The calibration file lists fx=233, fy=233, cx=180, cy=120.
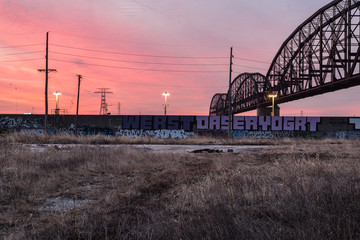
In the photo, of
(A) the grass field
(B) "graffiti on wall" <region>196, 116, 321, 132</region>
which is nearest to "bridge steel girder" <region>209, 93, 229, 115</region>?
(B) "graffiti on wall" <region>196, 116, 321, 132</region>

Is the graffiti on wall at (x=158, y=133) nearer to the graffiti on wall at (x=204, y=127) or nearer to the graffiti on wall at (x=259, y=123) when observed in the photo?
the graffiti on wall at (x=204, y=127)

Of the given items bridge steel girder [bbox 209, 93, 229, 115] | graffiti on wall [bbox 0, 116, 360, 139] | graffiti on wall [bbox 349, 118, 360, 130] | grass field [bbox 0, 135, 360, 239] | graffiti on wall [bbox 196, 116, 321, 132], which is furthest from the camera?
bridge steel girder [bbox 209, 93, 229, 115]

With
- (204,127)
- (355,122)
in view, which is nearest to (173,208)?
(204,127)

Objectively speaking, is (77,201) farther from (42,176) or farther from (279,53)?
(279,53)

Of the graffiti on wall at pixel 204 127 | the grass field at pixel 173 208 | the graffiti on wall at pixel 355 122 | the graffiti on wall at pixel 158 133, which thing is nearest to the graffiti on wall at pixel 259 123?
the graffiti on wall at pixel 204 127

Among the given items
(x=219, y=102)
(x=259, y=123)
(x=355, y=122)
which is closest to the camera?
(x=355, y=122)

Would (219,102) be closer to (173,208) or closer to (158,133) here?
(158,133)

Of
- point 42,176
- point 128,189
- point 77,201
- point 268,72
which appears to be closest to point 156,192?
point 128,189

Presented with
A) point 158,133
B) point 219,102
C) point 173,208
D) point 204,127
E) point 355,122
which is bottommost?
point 173,208

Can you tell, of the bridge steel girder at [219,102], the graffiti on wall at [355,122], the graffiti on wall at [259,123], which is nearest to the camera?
the graffiti on wall at [355,122]

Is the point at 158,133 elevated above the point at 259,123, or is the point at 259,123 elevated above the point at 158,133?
the point at 259,123

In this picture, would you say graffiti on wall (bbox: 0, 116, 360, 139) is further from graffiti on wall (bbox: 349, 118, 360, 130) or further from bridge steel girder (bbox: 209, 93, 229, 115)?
bridge steel girder (bbox: 209, 93, 229, 115)

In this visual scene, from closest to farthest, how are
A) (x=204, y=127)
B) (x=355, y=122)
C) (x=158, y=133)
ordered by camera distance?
(x=355, y=122)
(x=204, y=127)
(x=158, y=133)

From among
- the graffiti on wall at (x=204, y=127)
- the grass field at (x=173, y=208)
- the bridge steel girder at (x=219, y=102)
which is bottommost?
the grass field at (x=173, y=208)
